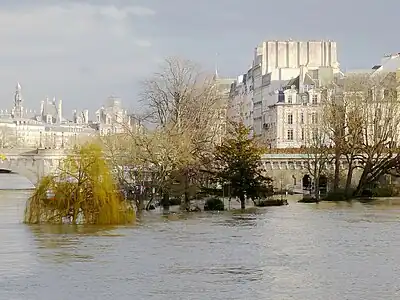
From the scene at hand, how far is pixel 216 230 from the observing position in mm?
38344

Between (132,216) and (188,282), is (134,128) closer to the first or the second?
(132,216)

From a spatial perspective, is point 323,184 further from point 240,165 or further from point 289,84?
point 289,84

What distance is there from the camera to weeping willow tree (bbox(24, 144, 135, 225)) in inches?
1580

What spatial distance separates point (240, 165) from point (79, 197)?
17555 millimetres

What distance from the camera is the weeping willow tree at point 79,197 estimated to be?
4012cm

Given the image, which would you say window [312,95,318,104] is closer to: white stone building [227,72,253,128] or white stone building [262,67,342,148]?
white stone building [262,67,342,148]

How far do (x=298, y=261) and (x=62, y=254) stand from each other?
7574 mm

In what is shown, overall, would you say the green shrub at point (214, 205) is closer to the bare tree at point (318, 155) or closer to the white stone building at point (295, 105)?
the bare tree at point (318, 155)

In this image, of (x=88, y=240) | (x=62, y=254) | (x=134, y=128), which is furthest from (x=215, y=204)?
(x=62, y=254)

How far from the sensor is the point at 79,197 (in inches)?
1581

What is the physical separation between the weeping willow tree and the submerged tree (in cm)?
1601

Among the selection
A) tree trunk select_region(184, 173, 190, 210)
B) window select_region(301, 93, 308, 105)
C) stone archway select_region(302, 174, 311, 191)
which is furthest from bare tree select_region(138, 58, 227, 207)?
window select_region(301, 93, 308, 105)

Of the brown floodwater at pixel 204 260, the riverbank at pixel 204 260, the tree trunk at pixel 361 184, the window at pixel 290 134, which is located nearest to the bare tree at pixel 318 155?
the tree trunk at pixel 361 184

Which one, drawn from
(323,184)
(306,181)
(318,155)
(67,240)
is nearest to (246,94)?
(306,181)
